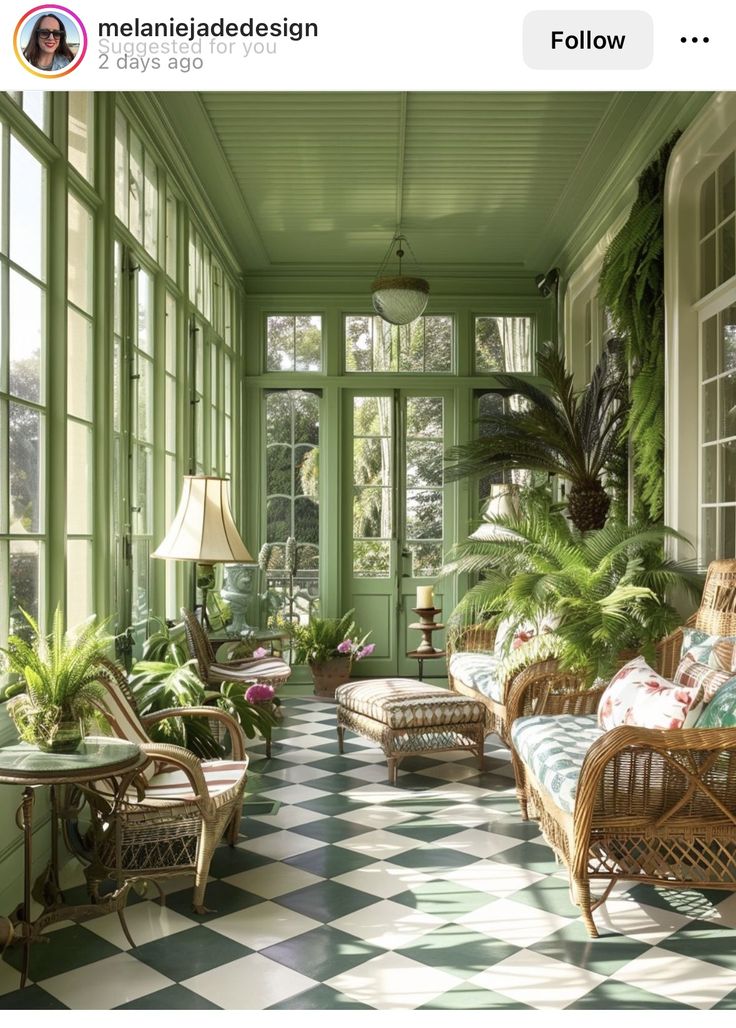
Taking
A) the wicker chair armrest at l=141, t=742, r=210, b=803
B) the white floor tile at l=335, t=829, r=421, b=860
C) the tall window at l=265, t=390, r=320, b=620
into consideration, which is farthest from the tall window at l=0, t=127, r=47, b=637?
the tall window at l=265, t=390, r=320, b=620

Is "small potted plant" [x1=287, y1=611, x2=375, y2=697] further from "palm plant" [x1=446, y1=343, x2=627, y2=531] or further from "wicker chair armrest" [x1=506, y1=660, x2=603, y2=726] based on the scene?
"wicker chair armrest" [x1=506, y1=660, x2=603, y2=726]

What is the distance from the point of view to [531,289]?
7.58 metres

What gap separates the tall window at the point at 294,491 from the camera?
7516 millimetres

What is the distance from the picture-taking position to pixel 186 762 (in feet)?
9.36

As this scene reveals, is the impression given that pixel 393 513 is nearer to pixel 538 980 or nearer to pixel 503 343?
pixel 503 343

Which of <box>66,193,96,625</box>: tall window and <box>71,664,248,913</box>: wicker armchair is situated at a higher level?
<box>66,193,96,625</box>: tall window

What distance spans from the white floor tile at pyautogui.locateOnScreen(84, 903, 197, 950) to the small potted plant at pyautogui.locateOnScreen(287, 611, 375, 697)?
156 inches

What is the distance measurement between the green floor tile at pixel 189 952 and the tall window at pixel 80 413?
4.05 ft

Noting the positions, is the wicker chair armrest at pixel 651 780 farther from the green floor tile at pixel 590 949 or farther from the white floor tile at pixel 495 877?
the white floor tile at pixel 495 877

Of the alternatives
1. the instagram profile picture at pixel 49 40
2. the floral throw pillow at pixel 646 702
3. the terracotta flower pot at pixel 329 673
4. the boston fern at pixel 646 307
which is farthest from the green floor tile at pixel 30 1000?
the terracotta flower pot at pixel 329 673

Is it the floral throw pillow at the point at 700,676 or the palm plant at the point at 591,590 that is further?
the palm plant at the point at 591,590

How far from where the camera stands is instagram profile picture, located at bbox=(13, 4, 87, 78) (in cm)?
148

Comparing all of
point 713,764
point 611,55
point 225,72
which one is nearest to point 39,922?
point 713,764

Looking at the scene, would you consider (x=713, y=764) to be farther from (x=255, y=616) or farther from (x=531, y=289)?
(x=531, y=289)
